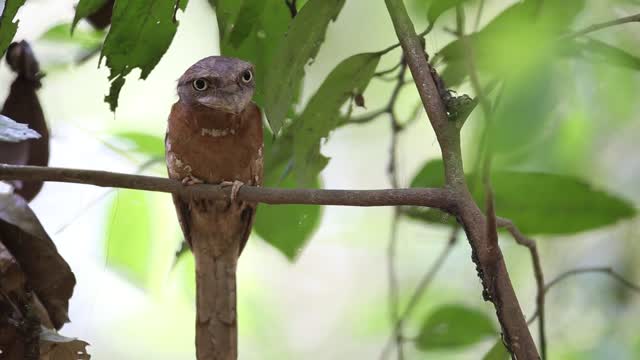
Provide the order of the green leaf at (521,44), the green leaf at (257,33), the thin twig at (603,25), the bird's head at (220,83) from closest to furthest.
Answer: the green leaf at (521,44)
the thin twig at (603,25)
the green leaf at (257,33)
the bird's head at (220,83)

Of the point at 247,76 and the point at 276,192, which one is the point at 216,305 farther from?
the point at 276,192

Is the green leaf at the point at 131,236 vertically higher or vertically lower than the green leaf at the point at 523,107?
higher

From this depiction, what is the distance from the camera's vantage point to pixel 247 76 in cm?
181

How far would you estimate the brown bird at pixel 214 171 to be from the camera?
1891mm

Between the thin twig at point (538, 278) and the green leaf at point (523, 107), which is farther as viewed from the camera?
the thin twig at point (538, 278)

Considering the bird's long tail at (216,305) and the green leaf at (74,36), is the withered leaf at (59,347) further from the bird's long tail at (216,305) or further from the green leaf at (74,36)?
the green leaf at (74,36)

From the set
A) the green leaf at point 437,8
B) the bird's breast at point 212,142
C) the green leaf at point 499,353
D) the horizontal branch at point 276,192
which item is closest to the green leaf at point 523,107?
the horizontal branch at point 276,192

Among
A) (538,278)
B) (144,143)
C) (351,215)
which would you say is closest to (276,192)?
(538,278)

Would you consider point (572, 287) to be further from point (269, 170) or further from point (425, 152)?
point (269, 170)

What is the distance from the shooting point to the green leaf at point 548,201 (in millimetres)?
1656

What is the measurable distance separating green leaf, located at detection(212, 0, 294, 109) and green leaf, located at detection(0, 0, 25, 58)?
339 millimetres

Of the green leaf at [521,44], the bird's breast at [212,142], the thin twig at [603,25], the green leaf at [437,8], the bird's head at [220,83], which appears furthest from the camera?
the bird's breast at [212,142]

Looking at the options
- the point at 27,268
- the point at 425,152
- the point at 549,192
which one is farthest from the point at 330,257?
the point at 27,268

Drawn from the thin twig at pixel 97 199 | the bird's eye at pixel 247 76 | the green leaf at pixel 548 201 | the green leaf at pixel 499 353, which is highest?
the bird's eye at pixel 247 76
